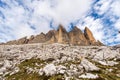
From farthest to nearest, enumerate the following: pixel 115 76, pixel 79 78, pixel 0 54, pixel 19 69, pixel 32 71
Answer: pixel 0 54 → pixel 19 69 → pixel 32 71 → pixel 115 76 → pixel 79 78

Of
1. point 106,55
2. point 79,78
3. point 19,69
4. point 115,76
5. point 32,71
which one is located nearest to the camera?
point 79,78

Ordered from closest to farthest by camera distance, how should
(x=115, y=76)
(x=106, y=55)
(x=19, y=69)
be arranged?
(x=115, y=76), (x=19, y=69), (x=106, y=55)

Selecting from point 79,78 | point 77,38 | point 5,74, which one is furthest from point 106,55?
point 77,38

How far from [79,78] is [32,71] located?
857 inches

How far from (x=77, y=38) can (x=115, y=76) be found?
14362 cm

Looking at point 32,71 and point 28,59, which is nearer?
point 32,71

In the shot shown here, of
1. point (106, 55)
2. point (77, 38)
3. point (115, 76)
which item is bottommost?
point (115, 76)

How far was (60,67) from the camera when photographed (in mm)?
61062

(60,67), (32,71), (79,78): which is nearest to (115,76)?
(79,78)

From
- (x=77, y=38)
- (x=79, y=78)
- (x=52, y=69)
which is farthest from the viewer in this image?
(x=77, y=38)

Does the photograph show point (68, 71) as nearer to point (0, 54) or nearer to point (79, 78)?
point (79, 78)

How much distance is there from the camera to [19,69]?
73.7 metres

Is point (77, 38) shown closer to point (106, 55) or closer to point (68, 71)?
point (106, 55)

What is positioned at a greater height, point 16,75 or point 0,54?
point 0,54
